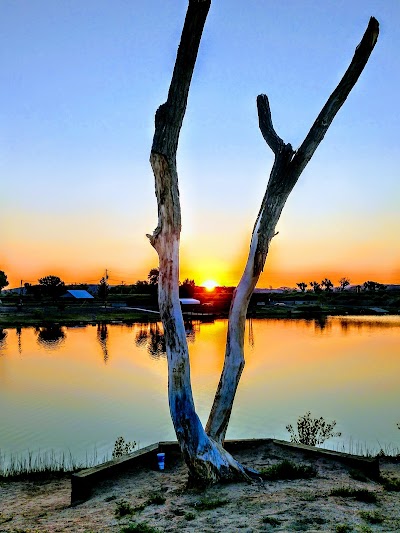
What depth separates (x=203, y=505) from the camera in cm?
539

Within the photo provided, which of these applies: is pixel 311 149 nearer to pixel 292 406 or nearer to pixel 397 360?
pixel 292 406

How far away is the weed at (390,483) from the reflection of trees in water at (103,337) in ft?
65.0

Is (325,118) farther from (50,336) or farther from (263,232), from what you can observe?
(50,336)

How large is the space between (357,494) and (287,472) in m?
1.23

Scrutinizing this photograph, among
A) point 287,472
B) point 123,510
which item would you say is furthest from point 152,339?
point 123,510

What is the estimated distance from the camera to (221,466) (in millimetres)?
6188

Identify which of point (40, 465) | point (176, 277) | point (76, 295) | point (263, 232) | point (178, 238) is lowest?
point (40, 465)

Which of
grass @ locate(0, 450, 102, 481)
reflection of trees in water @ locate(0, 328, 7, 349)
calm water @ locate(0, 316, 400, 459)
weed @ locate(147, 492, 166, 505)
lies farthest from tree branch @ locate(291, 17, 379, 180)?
reflection of trees in water @ locate(0, 328, 7, 349)

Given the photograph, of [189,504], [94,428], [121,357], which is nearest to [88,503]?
[189,504]

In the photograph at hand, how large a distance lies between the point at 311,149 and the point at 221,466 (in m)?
4.07

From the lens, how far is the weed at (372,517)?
4699mm

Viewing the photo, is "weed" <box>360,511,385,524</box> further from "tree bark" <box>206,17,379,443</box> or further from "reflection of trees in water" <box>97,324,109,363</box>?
"reflection of trees in water" <box>97,324,109,363</box>

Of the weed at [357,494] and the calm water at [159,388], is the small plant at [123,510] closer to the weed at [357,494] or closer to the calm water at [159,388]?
the weed at [357,494]

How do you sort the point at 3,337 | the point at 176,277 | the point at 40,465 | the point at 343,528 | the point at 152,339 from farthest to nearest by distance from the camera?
the point at 3,337, the point at 152,339, the point at 40,465, the point at 176,277, the point at 343,528
